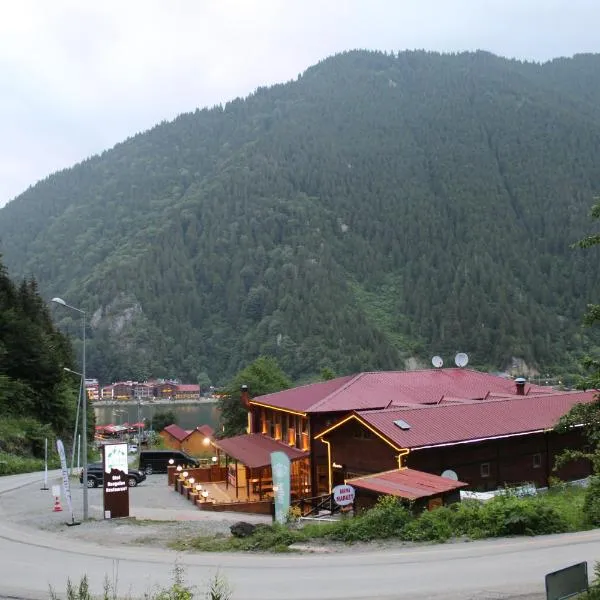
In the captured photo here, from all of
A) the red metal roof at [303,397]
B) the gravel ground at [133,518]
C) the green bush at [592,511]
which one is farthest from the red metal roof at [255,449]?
the green bush at [592,511]

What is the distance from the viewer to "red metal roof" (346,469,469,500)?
19750 mm

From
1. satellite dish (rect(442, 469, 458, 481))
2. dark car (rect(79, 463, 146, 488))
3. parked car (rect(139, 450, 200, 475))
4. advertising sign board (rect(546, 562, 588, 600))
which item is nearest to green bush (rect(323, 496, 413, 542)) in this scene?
advertising sign board (rect(546, 562, 588, 600))

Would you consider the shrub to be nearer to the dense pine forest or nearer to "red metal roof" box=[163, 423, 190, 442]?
the dense pine forest

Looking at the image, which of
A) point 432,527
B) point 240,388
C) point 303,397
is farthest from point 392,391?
point 240,388

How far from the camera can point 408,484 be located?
21125 millimetres

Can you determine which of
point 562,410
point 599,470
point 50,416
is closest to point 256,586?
point 599,470

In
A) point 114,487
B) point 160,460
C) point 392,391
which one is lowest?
point 160,460

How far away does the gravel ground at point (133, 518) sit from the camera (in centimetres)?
2155

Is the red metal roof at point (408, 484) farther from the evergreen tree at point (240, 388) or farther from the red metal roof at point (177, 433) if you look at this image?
the red metal roof at point (177, 433)

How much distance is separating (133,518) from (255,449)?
12.5 meters

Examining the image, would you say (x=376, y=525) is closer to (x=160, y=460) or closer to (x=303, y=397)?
(x=303, y=397)

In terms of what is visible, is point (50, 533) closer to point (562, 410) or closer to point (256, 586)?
point (256, 586)

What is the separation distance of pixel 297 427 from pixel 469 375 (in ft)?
38.3

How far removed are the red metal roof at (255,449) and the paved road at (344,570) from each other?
15.6m
